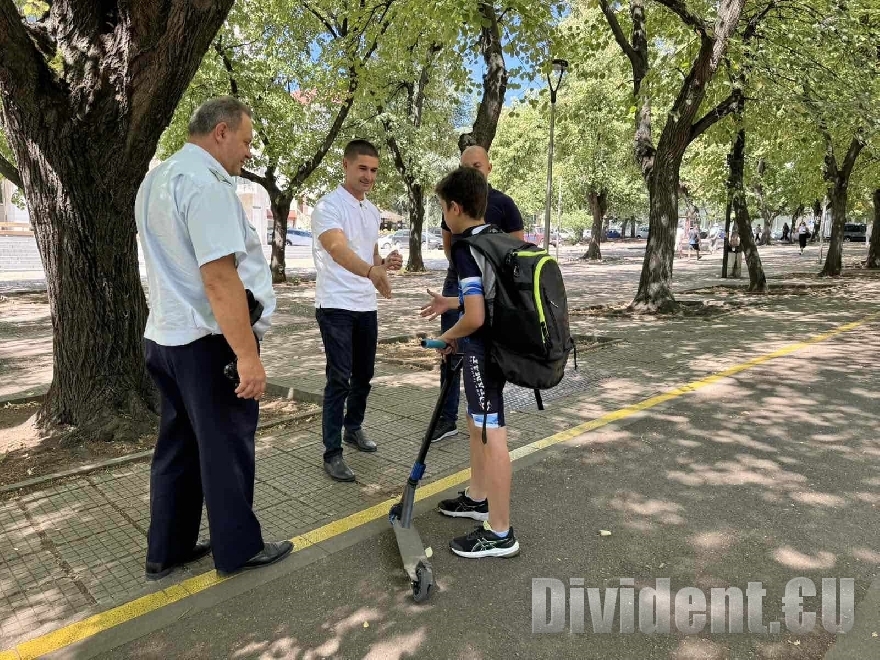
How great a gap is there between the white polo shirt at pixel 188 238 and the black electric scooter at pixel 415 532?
0.94 metres

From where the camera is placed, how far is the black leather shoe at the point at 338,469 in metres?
4.01

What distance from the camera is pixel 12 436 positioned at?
15.2ft

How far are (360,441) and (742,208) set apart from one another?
13.1 m

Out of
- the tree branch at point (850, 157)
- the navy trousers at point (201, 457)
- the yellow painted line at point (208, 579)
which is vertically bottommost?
the yellow painted line at point (208, 579)

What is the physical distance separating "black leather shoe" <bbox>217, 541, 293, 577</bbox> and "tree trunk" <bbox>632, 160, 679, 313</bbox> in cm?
993

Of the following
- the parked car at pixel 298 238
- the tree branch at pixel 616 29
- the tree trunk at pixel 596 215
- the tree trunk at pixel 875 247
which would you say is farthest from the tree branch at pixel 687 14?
the parked car at pixel 298 238

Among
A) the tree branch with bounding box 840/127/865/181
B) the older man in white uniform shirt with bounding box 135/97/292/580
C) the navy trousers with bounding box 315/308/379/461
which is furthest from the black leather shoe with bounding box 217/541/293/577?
the tree branch with bounding box 840/127/865/181

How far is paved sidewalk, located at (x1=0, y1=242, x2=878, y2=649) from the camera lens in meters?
2.90

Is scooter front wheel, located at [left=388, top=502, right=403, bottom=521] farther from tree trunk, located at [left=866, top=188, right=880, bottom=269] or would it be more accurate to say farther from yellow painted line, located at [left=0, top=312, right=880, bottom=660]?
tree trunk, located at [left=866, top=188, right=880, bottom=269]

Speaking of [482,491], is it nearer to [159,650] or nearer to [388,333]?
[159,650]

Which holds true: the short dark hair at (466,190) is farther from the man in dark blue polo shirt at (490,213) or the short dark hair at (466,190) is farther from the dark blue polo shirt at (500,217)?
the dark blue polo shirt at (500,217)

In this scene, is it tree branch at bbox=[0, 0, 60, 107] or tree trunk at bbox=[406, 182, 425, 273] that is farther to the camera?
tree trunk at bbox=[406, 182, 425, 273]

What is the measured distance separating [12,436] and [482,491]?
344 cm

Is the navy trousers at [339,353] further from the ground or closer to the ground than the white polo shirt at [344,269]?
closer to the ground
